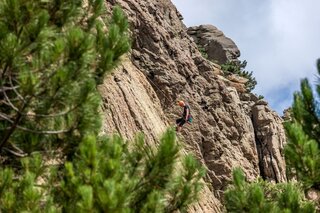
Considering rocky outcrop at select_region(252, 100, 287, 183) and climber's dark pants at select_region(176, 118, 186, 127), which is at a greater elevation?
rocky outcrop at select_region(252, 100, 287, 183)

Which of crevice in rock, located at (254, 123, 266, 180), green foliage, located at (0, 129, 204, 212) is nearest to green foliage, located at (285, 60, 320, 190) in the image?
green foliage, located at (0, 129, 204, 212)

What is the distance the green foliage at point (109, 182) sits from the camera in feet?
19.6

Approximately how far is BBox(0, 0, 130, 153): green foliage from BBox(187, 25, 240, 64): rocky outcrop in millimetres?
31213

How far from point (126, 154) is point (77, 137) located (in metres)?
0.77

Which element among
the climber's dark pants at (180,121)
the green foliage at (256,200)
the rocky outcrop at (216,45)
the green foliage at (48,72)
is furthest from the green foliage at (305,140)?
the rocky outcrop at (216,45)

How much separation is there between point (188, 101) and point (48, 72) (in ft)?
59.4

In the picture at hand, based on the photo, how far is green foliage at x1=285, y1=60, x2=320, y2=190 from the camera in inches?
291

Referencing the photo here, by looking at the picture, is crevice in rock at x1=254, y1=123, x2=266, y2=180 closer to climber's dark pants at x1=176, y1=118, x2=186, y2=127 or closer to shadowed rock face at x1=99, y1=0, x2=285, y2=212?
shadowed rock face at x1=99, y1=0, x2=285, y2=212

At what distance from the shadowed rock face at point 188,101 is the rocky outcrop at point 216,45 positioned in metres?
9.92

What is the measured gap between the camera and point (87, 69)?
24.5ft

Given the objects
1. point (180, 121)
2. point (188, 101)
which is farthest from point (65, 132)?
point (188, 101)

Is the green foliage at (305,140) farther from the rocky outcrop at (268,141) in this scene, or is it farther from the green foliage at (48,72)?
the rocky outcrop at (268,141)

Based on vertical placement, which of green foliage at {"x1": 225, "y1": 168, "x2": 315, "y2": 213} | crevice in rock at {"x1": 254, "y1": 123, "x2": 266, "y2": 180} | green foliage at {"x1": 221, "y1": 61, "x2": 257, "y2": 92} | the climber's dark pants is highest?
green foliage at {"x1": 221, "y1": 61, "x2": 257, "y2": 92}

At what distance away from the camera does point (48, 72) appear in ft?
23.3
